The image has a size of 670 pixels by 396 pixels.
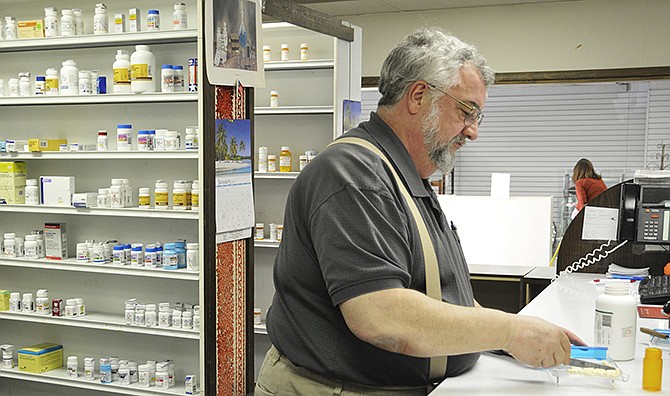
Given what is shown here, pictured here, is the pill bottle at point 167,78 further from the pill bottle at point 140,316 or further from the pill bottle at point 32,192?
A: the pill bottle at point 140,316

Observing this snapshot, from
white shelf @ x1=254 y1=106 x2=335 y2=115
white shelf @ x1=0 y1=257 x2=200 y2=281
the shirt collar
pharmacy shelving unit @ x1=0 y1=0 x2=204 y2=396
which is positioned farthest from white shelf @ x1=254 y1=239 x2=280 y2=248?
the shirt collar

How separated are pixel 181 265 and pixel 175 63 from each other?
3.94ft

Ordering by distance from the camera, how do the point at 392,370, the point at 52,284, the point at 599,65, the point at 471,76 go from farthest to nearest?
the point at 599,65
the point at 52,284
the point at 471,76
the point at 392,370

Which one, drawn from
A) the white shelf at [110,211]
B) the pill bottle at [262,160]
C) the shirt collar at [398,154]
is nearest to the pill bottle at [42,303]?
the white shelf at [110,211]

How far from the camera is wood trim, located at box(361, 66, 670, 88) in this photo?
23.0 ft

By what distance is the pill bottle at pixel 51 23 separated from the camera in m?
4.57

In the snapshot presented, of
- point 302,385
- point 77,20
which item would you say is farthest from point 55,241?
point 302,385

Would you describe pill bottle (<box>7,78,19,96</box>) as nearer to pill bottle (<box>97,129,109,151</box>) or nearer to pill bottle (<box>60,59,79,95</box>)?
pill bottle (<box>60,59,79,95</box>)

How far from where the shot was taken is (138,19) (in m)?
4.35

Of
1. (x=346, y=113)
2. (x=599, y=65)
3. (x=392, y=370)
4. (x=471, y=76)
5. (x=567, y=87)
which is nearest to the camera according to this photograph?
(x=392, y=370)

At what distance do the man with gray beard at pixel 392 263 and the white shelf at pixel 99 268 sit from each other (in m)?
2.27

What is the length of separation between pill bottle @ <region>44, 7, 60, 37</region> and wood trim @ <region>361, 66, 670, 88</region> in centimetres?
451

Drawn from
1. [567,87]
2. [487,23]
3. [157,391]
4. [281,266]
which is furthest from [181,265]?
[567,87]

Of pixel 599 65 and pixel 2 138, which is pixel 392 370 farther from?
pixel 599 65
